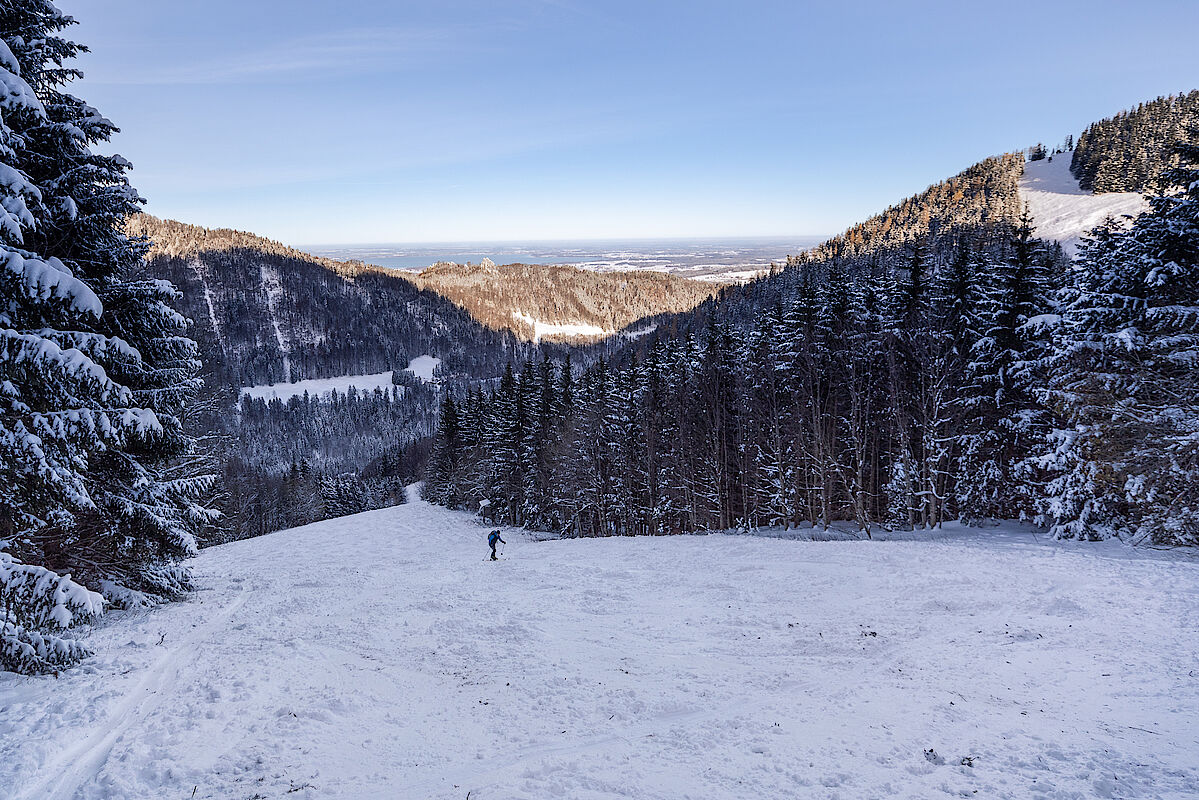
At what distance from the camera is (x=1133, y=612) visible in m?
10.9

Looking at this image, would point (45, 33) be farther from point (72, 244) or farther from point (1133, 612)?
point (1133, 612)

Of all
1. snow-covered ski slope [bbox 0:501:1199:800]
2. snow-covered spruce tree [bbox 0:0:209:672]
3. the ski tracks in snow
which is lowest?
snow-covered ski slope [bbox 0:501:1199:800]

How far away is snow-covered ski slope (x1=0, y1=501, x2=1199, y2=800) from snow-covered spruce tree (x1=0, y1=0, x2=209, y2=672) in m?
1.21

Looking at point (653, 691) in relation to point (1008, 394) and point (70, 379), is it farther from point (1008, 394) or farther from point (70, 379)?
point (1008, 394)

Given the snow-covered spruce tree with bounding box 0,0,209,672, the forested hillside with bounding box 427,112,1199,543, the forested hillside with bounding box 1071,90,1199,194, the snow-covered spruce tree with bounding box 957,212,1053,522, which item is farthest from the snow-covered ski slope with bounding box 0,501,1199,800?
the forested hillside with bounding box 1071,90,1199,194

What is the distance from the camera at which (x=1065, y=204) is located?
115 meters

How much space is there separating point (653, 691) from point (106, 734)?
7.36 metres

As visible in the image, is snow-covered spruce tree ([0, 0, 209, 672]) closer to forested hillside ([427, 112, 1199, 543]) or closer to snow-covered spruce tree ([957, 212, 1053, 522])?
forested hillside ([427, 112, 1199, 543])

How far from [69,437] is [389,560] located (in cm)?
1502

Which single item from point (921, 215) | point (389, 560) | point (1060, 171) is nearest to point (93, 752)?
point (389, 560)

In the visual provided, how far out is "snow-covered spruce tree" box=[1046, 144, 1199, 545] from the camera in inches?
586

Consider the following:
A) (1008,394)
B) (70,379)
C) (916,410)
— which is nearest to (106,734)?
(70,379)

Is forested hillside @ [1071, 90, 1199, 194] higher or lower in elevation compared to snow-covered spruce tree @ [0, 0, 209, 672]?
higher

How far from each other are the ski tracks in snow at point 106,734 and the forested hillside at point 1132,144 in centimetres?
14212
